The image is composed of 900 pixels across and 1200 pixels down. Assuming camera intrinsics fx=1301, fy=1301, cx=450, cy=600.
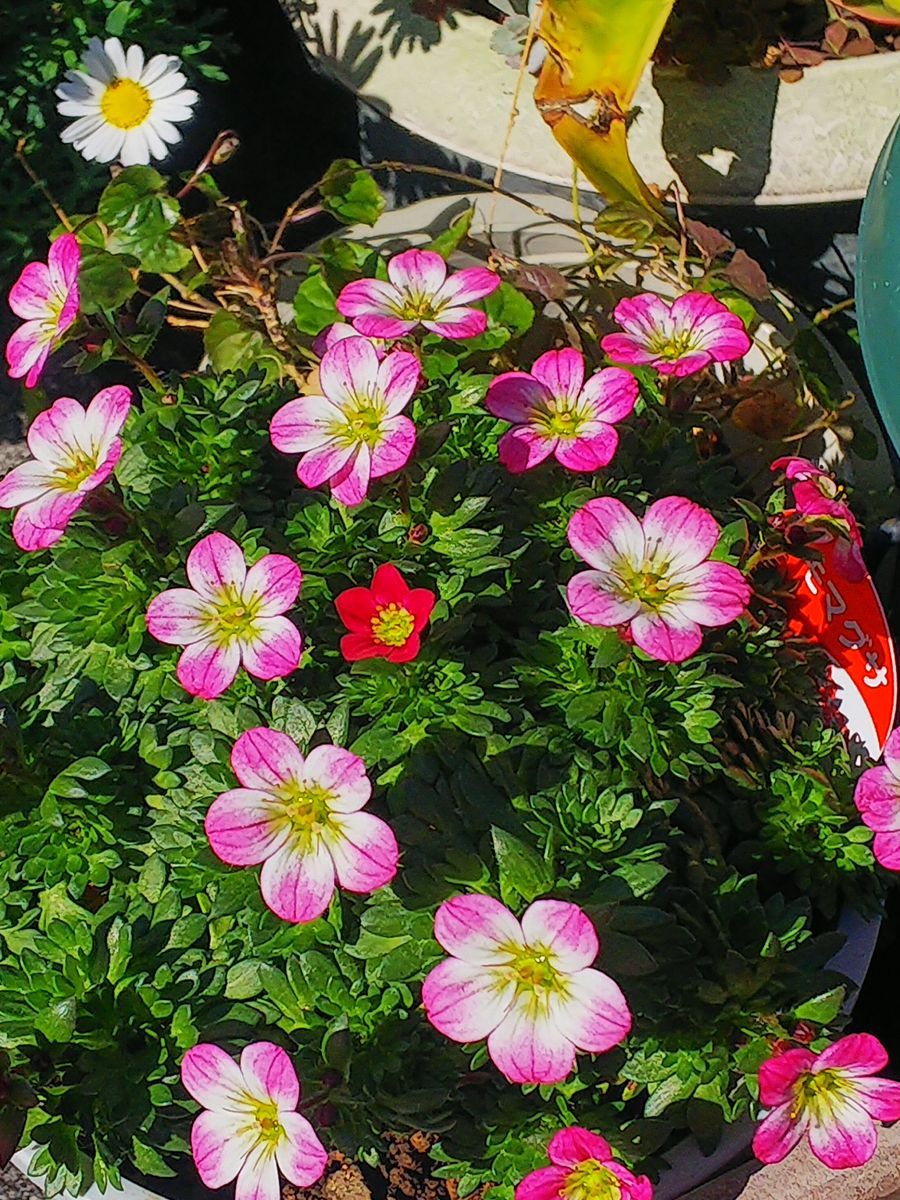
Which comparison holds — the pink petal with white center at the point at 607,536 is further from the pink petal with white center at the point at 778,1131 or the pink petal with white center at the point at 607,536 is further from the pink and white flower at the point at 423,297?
the pink petal with white center at the point at 778,1131

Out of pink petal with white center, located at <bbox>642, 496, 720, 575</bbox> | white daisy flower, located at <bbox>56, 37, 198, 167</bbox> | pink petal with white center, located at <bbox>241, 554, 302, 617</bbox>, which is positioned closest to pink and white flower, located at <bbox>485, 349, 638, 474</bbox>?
pink petal with white center, located at <bbox>642, 496, 720, 575</bbox>

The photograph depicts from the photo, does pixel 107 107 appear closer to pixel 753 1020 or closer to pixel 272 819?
pixel 272 819

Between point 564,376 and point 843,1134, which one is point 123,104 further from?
point 843,1134

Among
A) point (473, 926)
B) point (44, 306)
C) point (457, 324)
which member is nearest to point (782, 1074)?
point (473, 926)

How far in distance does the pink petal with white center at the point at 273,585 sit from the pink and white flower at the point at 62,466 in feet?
0.47

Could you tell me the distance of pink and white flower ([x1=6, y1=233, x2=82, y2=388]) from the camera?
1.08 m

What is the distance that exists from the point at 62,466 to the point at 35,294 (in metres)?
0.20

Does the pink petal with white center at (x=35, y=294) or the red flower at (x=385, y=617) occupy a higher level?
the pink petal with white center at (x=35, y=294)

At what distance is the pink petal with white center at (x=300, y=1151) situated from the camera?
0.80 m

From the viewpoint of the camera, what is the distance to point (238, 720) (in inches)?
39.7

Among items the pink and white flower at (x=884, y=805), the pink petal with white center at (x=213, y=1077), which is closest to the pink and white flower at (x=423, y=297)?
the pink and white flower at (x=884, y=805)

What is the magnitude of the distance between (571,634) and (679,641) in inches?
7.5

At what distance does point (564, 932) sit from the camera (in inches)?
30.0

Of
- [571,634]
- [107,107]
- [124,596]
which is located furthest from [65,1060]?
[107,107]
